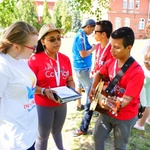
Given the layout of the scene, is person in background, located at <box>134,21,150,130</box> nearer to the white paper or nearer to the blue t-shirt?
the blue t-shirt

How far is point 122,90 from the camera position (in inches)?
75.7

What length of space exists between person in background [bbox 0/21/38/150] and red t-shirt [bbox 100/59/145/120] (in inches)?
33.0

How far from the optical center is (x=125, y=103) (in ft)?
5.96

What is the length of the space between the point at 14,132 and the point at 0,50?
2.07 feet

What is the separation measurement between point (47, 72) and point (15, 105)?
71 centimetres

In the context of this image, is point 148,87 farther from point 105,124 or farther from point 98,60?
point 105,124

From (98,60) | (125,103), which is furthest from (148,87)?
(125,103)

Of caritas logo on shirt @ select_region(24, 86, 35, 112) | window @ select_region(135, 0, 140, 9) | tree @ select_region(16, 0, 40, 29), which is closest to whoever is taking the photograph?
caritas logo on shirt @ select_region(24, 86, 35, 112)

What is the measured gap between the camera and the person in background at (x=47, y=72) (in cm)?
213

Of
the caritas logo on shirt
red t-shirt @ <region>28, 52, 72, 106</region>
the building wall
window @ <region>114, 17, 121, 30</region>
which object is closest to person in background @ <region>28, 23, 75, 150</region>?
red t-shirt @ <region>28, 52, 72, 106</region>

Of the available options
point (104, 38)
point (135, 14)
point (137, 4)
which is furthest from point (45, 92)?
point (137, 4)

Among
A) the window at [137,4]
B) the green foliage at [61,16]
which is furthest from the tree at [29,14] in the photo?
the window at [137,4]

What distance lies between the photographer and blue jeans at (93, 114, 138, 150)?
1.99 m

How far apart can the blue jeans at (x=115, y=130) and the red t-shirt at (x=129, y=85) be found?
0.20 feet
